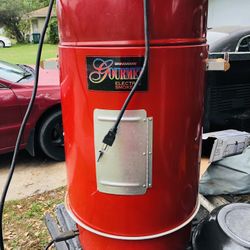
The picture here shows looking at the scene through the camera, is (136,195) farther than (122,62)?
Yes

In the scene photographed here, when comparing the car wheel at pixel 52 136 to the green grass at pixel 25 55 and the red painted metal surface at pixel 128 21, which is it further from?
the green grass at pixel 25 55

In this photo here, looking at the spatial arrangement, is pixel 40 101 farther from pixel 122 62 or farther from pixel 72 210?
pixel 122 62

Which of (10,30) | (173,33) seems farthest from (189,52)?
(10,30)

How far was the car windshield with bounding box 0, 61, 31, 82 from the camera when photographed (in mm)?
3761

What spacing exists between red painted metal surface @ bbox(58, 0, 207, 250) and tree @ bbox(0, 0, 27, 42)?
35208 mm

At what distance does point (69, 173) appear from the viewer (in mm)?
1776

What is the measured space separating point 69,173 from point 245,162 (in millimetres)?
1503

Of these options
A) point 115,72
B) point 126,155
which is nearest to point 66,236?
point 126,155

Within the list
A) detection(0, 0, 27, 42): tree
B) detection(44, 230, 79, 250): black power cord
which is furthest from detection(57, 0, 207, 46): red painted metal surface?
detection(0, 0, 27, 42): tree

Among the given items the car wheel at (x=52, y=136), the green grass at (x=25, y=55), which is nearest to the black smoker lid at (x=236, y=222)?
the car wheel at (x=52, y=136)

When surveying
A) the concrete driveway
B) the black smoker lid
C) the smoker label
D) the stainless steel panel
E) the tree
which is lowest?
the concrete driveway

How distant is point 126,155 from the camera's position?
1.49 m

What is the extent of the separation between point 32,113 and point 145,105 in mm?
2512

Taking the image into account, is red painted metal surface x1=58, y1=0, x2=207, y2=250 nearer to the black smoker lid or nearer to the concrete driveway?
the black smoker lid
